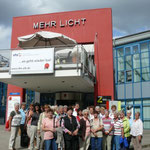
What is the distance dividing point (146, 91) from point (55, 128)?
14086mm

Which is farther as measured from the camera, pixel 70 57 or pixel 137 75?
pixel 137 75

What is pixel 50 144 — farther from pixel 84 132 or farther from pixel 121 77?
pixel 121 77

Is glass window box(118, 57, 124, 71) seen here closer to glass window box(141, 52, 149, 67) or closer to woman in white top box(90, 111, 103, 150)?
glass window box(141, 52, 149, 67)

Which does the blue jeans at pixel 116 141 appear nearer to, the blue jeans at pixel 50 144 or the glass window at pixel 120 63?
the blue jeans at pixel 50 144

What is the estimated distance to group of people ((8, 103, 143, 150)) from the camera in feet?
22.5

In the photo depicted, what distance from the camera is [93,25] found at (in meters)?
18.8

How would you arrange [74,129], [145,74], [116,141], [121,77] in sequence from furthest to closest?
1. [121,77]
2. [145,74]
3. [116,141]
4. [74,129]

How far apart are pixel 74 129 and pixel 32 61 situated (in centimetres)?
635

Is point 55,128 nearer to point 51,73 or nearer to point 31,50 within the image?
point 51,73

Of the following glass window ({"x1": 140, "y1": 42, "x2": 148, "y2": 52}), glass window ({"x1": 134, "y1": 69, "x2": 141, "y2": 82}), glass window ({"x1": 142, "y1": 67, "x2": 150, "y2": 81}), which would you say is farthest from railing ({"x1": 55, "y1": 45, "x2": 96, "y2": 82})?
glass window ({"x1": 140, "y1": 42, "x2": 148, "y2": 52})

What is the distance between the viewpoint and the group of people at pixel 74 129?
6.86 m

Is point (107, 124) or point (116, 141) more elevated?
point (107, 124)

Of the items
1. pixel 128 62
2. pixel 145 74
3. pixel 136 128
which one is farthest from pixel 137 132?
pixel 128 62

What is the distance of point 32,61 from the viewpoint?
12414 millimetres
